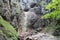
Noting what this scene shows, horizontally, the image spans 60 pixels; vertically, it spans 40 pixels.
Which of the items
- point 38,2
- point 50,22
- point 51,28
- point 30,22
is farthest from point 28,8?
point 51,28

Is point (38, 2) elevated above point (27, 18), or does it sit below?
above

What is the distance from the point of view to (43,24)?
24.5 meters

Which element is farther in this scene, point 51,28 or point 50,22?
point 50,22

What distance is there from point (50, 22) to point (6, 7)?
29.2 feet

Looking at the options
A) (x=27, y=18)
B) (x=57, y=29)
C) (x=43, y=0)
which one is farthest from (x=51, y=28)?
(x=43, y=0)

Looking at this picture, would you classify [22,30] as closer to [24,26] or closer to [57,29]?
[24,26]

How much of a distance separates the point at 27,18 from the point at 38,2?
4.56 m

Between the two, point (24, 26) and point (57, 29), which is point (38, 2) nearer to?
point (24, 26)

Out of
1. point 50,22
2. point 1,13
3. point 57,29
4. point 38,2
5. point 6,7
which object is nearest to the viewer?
point 1,13

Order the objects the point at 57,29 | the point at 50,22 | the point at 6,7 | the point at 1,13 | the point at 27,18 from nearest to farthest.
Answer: the point at 1,13
the point at 6,7
the point at 57,29
the point at 50,22
the point at 27,18

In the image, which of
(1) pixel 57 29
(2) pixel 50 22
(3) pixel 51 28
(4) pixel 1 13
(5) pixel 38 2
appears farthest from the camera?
(5) pixel 38 2

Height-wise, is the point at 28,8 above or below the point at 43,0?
below

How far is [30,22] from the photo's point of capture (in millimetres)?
25719

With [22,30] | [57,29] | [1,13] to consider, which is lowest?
[22,30]
